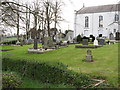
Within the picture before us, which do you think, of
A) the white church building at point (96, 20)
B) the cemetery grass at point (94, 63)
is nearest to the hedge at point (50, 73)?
the cemetery grass at point (94, 63)

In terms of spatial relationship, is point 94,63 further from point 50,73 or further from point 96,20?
point 96,20

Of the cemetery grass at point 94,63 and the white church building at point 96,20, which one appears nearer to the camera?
→ the cemetery grass at point 94,63

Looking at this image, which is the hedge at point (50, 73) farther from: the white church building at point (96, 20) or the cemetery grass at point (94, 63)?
the white church building at point (96, 20)

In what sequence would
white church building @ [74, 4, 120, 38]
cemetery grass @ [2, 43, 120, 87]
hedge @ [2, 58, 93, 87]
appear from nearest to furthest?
hedge @ [2, 58, 93, 87]
cemetery grass @ [2, 43, 120, 87]
white church building @ [74, 4, 120, 38]

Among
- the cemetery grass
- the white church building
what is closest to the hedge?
the cemetery grass

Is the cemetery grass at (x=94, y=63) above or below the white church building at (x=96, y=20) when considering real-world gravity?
below

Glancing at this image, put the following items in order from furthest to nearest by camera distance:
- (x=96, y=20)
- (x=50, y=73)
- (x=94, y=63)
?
1. (x=96, y=20)
2. (x=94, y=63)
3. (x=50, y=73)

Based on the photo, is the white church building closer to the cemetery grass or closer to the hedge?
the cemetery grass

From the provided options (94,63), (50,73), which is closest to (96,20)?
(94,63)

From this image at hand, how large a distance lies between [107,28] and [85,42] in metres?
27.2

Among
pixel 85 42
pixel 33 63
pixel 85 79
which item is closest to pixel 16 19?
pixel 33 63

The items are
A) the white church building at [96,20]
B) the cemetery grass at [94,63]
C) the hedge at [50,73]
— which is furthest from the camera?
the white church building at [96,20]

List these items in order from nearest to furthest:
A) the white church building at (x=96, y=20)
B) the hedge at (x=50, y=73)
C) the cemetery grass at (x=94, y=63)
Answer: the hedge at (x=50, y=73)
the cemetery grass at (x=94, y=63)
the white church building at (x=96, y=20)

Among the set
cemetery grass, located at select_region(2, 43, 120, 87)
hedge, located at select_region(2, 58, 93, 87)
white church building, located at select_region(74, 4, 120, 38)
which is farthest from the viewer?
white church building, located at select_region(74, 4, 120, 38)
